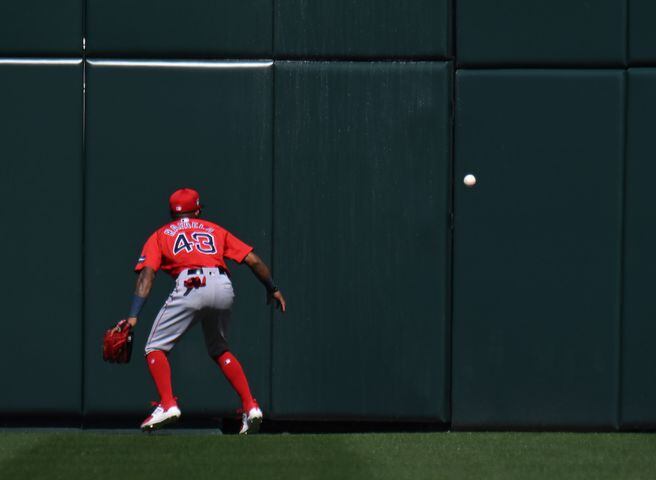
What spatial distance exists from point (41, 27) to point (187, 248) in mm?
1964

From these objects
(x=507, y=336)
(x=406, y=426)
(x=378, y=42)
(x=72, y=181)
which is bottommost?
(x=406, y=426)

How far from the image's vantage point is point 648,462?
→ 25.8ft

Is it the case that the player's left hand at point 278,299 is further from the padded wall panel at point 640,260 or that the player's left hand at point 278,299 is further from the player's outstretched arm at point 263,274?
the padded wall panel at point 640,260

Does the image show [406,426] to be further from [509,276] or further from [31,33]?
[31,33]

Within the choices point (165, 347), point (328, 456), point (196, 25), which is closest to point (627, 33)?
point (196, 25)

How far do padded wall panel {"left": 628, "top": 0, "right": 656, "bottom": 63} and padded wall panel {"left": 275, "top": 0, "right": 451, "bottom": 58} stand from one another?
1.28m

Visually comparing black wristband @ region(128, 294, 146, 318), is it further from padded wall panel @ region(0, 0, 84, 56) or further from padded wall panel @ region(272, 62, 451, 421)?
padded wall panel @ region(0, 0, 84, 56)

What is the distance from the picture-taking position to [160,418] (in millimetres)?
8695

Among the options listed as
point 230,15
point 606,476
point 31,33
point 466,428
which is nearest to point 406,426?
point 466,428

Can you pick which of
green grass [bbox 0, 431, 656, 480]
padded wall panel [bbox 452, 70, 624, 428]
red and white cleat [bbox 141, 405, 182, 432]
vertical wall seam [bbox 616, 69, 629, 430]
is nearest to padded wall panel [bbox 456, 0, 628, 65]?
padded wall panel [bbox 452, 70, 624, 428]

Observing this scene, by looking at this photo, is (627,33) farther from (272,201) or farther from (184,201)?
(184,201)

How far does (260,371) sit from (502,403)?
1.72 metres

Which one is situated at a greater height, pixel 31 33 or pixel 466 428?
pixel 31 33

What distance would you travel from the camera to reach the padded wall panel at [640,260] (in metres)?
9.33
